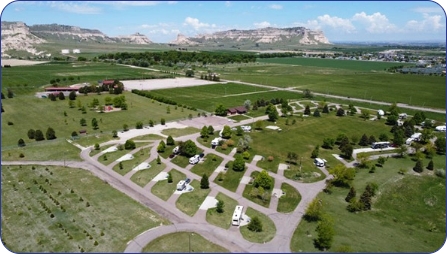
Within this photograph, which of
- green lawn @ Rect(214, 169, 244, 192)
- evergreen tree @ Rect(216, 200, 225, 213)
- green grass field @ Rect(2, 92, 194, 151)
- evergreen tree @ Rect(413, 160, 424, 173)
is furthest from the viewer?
green grass field @ Rect(2, 92, 194, 151)

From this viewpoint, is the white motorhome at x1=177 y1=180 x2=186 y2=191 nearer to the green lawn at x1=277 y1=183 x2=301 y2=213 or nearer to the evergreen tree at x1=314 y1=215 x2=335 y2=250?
the green lawn at x1=277 y1=183 x2=301 y2=213

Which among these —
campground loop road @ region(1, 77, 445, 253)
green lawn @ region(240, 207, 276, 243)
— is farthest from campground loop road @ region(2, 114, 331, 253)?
green lawn @ region(240, 207, 276, 243)

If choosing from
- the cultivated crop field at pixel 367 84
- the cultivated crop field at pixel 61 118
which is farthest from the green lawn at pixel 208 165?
the cultivated crop field at pixel 367 84

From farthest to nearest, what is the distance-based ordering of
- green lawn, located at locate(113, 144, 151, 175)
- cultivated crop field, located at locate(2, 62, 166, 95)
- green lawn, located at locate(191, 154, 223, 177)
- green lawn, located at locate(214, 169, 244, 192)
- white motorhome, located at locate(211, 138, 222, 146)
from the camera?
cultivated crop field, located at locate(2, 62, 166, 95)
white motorhome, located at locate(211, 138, 222, 146)
green lawn, located at locate(191, 154, 223, 177)
green lawn, located at locate(113, 144, 151, 175)
green lawn, located at locate(214, 169, 244, 192)

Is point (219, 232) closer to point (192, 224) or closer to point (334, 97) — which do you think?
point (192, 224)

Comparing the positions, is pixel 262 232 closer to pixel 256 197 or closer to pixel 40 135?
pixel 256 197

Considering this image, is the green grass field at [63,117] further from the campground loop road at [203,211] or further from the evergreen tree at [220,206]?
the evergreen tree at [220,206]
